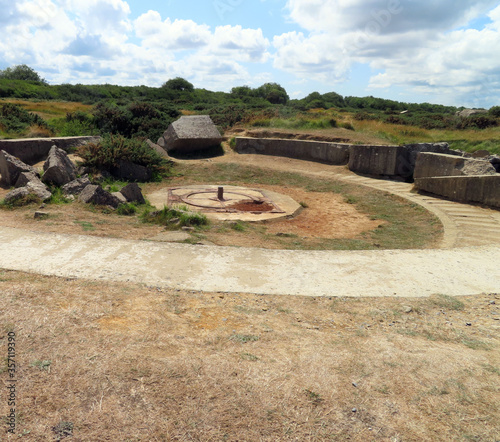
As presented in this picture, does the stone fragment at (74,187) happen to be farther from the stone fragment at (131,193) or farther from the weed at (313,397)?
the weed at (313,397)

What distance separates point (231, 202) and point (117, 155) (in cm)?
366

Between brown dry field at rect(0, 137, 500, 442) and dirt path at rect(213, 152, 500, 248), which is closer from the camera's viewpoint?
brown dry field at rect(0, 137, 500, 442)

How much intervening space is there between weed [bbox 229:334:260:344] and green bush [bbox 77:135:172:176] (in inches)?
346

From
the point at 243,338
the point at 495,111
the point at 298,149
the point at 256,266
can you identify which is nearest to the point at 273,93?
the point at 495,111

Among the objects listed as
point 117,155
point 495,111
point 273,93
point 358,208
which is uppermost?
point 273,93

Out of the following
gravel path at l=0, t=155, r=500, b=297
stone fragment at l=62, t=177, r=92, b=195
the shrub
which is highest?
the shrub

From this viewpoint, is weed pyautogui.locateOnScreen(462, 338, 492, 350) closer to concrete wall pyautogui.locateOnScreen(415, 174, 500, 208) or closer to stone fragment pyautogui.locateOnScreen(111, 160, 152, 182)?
concrete wall pyautogui.locateOnScreen(415, 174, 500, 208)

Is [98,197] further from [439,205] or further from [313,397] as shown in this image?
[439,205]

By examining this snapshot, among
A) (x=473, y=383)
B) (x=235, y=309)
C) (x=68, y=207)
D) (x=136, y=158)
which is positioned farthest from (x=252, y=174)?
(x=473, y=383)

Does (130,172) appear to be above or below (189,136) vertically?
below

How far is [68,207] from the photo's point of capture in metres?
7.26

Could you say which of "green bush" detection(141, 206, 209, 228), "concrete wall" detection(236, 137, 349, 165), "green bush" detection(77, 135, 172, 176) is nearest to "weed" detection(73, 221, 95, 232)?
"green bush" detection(141, 206, 209, 228)

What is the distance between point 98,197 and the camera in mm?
7562

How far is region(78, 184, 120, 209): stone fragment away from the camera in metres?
7.54
